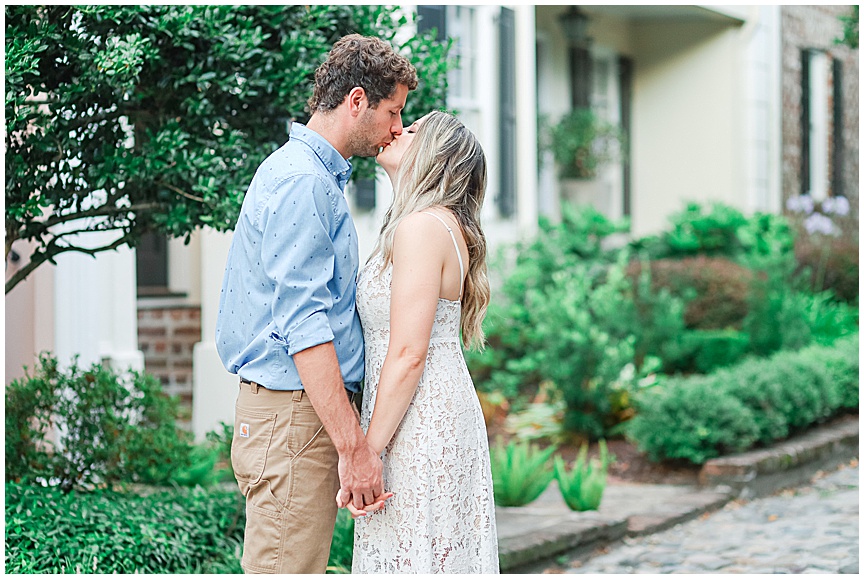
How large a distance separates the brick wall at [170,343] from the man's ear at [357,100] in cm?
555

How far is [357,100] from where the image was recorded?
266cm

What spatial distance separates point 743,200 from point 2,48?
31.6 feet

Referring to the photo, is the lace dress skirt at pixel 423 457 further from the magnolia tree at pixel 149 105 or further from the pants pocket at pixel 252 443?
the magnolia tree at pixel 149 105

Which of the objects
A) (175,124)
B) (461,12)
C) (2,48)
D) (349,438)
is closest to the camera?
(349,438)

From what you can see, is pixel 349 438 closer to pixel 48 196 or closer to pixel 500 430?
pixel 48 196

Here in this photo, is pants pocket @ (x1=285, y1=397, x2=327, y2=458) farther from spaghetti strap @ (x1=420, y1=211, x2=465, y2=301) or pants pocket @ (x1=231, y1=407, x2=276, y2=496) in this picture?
spaghetti strap @ (x1=420, y1=211, x2=465, y2=301)

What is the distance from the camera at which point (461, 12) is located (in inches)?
342

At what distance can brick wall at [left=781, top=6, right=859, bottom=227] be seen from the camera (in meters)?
12.7

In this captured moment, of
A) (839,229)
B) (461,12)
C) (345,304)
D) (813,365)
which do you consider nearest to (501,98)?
(461,12)

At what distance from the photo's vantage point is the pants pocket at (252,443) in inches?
103

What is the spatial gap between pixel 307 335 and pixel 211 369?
15.0ft

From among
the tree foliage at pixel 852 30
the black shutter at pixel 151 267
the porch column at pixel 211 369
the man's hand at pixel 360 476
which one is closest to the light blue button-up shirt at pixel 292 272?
the man's hand at pixel 360 476

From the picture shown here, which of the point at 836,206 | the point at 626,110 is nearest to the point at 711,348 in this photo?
the point at 836,206

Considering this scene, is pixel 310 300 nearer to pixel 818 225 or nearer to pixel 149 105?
pixel 149 105
